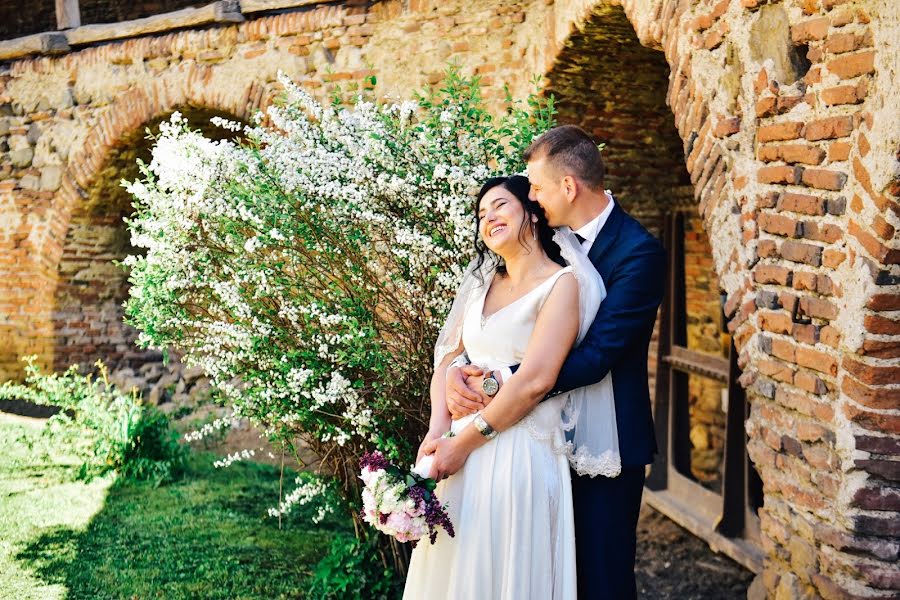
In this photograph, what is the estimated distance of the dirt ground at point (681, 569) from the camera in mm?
5188

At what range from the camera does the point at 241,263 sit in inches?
167

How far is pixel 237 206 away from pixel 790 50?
94.3 inches

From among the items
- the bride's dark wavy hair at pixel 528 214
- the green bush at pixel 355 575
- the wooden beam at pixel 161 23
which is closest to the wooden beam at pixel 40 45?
the wooden beam at pixel 161 23

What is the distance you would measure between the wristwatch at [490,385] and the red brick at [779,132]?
4.77 ft

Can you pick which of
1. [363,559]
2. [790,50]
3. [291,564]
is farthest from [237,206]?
[790,50]

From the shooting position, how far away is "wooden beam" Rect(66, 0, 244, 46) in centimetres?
757

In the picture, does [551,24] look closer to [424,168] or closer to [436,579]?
[424,168]

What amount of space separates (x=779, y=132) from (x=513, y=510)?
1.72 m

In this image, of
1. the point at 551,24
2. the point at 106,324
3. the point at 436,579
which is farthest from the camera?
the point at 106,324

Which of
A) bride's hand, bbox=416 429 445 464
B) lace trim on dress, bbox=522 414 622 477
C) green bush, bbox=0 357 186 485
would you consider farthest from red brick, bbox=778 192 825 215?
green bush, bbox=0 357 186 485

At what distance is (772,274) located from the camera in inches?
132

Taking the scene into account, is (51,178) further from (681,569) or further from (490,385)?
(490,385)

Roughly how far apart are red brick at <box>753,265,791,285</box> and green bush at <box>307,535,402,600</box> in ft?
7.18

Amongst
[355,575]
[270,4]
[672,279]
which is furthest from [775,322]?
[270,4]
